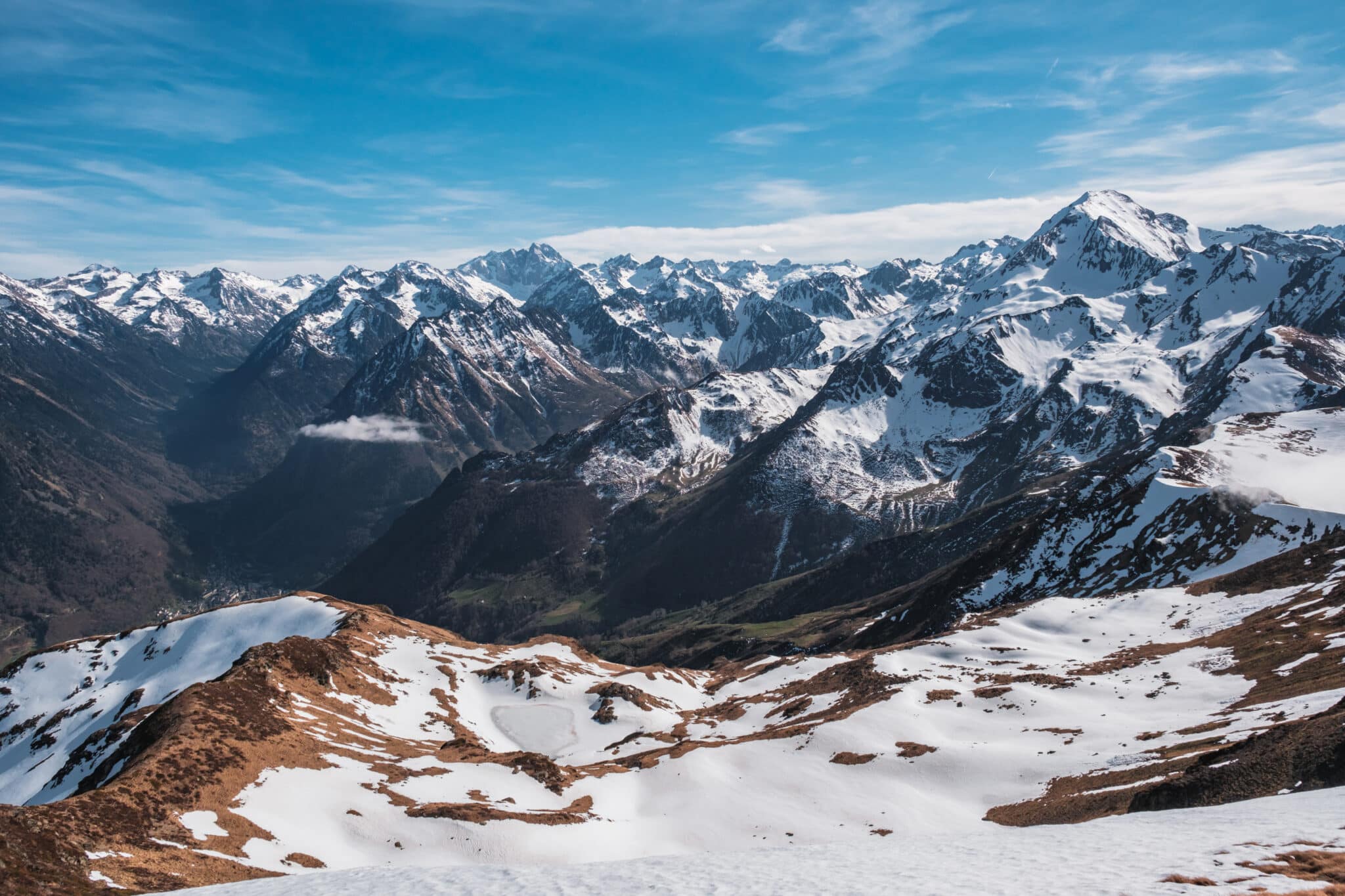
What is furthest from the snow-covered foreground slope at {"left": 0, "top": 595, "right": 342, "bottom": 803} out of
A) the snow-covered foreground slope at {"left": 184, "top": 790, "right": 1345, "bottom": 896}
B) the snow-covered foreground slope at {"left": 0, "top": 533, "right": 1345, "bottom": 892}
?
the snow-covered foreground slope at {"left": 184, "top": 790, "right": 1345, "bottom": 896}

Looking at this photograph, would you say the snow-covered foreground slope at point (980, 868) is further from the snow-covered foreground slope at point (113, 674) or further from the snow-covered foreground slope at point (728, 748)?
the snow-covered foreground slope at point (113, 674)

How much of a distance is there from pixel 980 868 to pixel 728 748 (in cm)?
5821

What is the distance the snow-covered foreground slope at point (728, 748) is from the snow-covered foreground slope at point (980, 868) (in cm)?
70

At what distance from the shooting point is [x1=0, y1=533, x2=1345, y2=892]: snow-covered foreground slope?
48.6 metres

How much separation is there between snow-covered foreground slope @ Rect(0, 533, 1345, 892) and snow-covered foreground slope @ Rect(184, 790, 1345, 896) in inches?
27.4

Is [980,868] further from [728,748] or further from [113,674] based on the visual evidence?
[113,674]

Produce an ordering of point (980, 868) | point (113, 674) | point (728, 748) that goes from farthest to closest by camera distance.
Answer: point (113, 674) < point (728, 748) < point (980, 868)

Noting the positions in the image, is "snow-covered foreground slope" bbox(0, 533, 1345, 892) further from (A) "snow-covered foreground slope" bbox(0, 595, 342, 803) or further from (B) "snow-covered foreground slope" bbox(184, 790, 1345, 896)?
(A) "snow-covered foreground slope" bbox(0, 595, 342, 803)

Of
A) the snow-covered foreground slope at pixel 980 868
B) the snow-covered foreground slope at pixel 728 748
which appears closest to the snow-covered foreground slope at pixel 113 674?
the snow-covered foreground slope at pixel 728 748

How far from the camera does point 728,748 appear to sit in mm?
85938

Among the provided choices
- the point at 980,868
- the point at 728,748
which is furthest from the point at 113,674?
the point at 980,868

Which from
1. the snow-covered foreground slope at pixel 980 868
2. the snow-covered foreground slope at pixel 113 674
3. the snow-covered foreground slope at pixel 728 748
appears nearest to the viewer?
the snow-covered foreground slope at pixel 980 868

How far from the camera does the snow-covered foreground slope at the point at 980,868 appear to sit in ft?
88.2

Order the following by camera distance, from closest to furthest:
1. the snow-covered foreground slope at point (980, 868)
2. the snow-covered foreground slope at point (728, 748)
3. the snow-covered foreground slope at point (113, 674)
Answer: the snow-covered foreground slope at point (980, 868) < the snow-covered foreground slope at point (728, 748) < the snow-covered foreground slope at point (113, 674)
